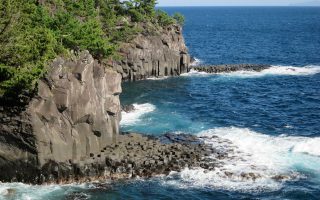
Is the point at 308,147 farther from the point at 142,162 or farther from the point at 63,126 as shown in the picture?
the point at 63,126

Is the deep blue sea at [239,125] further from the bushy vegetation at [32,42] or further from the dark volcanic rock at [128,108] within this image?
the bushy vegetation at [32,42]

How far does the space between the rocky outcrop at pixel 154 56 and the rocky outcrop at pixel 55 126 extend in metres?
46.6

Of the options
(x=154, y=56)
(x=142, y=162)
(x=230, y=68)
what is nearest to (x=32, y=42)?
(x=142, y=162)

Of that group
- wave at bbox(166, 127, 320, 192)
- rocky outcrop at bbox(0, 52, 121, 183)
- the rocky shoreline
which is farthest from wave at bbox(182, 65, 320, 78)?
rocky outcrop at bbox(0, 52, 121, 183)

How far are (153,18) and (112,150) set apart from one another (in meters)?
66.4

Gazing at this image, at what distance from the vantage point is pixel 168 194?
1838 inches

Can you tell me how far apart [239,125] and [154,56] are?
4232 centimetres

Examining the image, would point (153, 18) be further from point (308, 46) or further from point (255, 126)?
point (308, 46)

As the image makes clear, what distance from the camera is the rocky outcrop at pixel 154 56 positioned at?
104 metres

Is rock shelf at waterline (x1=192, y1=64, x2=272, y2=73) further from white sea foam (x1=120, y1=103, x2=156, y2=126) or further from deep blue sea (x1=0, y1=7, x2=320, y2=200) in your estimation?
white sea foam (x1=120, y1=103, x2=156, y2=126)

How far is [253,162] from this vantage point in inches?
2173

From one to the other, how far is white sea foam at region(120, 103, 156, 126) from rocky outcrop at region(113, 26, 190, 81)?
795 inches

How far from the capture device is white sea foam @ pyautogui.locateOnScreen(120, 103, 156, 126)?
72213 mm

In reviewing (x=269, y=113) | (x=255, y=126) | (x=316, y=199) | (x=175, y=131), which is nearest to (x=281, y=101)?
(x=269, y=113)
